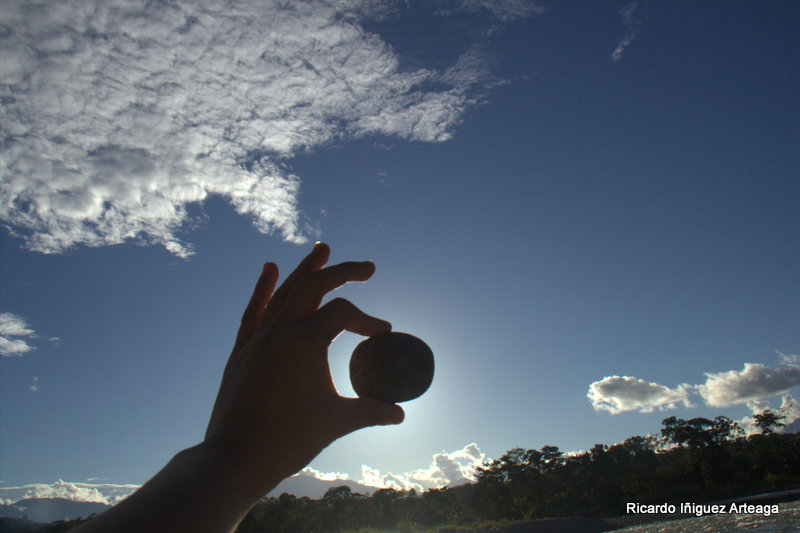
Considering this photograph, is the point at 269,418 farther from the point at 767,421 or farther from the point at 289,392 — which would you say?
the point at 767,421

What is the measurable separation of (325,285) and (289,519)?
53.5m

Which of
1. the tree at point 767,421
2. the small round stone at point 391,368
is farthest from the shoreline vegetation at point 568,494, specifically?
the small round stone at point 391,368

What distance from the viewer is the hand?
166 cm

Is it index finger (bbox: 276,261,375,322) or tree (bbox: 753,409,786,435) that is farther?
tree (bbox: 753,409,786,435)

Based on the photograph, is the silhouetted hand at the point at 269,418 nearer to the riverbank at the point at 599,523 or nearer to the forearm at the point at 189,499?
the forearm at the point at 189,499

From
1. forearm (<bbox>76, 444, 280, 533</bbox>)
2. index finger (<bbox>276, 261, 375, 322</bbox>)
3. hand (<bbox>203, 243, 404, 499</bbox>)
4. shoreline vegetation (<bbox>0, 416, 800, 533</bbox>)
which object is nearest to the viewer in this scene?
forearm (<bbox>76, 444, 280, 533</bbox>)

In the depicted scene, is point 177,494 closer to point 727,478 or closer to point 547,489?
point 547,489

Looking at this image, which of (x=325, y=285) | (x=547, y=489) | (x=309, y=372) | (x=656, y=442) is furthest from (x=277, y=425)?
(x=656, y=442)

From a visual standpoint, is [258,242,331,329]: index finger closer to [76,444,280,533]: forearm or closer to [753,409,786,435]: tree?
[76,444,280,533]: forearm

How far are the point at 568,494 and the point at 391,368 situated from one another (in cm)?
6752

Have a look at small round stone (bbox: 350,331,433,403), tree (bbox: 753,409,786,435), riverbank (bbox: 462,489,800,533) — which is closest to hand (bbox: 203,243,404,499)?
small round stone (bbox: 350,331,433,403)

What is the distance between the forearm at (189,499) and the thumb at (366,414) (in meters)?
0.45

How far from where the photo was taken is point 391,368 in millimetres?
3121

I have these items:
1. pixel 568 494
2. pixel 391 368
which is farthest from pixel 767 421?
pixel 391 368
